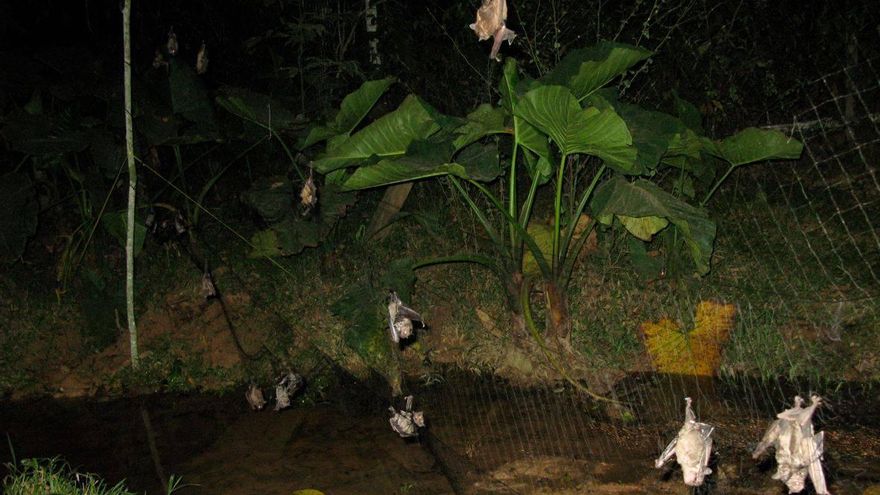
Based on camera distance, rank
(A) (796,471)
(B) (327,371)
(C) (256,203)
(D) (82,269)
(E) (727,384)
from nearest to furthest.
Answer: (A) (796,471) < (E) (727,384) < (B) (327,371) < (C) (256,203) < (D) (82,269)

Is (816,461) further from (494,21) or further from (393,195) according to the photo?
(393,195)

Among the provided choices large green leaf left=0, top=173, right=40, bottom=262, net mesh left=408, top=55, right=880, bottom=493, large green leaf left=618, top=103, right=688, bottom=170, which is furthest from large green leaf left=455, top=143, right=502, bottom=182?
large green leaf left=0, top=173, right=40, bottom=262

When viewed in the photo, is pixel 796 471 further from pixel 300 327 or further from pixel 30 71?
pixel 30 71

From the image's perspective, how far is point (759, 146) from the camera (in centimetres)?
340

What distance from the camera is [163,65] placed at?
14.4ft

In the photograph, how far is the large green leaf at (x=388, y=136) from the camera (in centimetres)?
341

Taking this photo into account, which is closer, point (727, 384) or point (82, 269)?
point (727, 384)

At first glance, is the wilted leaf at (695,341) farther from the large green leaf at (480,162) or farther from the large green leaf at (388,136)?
the large green leaf at (388,136)

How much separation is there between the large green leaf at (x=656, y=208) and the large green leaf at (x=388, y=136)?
0.80 meters

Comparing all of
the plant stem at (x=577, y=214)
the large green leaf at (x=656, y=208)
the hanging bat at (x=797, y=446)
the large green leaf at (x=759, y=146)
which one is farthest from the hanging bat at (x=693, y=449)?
the large green leaf at (x=759, y=146)

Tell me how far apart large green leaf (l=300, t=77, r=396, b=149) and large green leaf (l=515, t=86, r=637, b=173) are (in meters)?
0.83

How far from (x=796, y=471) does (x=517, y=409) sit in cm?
155

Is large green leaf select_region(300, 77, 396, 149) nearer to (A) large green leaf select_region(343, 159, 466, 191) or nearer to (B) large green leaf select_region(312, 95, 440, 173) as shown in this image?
(B) large green leaf select_region(312, 95, 440, 173)

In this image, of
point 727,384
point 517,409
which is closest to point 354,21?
point 517,409
